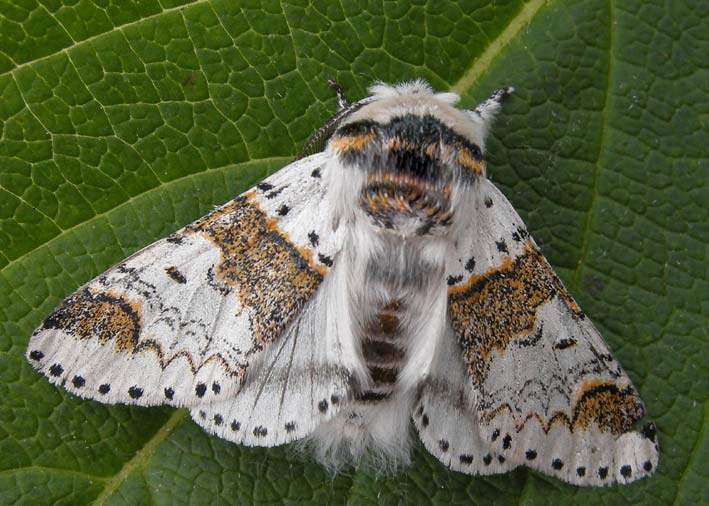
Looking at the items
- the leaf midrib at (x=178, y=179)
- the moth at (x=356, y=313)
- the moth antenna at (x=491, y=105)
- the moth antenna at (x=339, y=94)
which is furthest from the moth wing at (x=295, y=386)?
the moth antenna at (x=491, y=105)

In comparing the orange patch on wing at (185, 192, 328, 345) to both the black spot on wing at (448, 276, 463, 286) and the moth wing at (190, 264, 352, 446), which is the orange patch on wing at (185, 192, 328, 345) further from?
the black spot on wing at (448, 276, 463, 286)

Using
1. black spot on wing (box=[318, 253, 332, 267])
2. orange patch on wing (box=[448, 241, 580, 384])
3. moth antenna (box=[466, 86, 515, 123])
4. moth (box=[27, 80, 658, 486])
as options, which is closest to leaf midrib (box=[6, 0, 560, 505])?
moth antenna (box=[466, 86, 515, 123])

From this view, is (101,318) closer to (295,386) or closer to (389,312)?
(295,386)

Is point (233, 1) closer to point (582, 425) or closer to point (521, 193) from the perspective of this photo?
point (521, 193)

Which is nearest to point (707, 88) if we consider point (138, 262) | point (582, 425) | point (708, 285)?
point (708, 285)

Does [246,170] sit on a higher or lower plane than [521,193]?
higher

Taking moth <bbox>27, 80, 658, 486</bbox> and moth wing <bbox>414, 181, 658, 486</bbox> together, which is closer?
moth <bbox>27, 80, 658, 486</bbox>

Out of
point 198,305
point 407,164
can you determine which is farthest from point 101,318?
point 407,164
